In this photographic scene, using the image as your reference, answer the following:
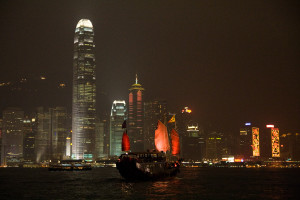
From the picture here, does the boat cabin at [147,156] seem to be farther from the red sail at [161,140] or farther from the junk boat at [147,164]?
the red sail at [161,140]

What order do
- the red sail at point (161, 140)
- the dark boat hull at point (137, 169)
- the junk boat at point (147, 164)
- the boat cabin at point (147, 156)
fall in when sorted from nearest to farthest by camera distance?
the dark boat hull at point (137, 169), the junk boat at point (147, 164), the boat cabin at point (147, 156), the red sail at point (161, 140)

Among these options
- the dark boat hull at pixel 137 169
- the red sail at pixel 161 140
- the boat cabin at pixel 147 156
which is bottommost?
the dark boat hull at pixel 137 169

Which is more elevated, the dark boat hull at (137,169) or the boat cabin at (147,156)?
the boat cabin at (147,156)

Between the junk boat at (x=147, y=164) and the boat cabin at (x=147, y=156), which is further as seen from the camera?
the boat cabin at (x=147, y=156)

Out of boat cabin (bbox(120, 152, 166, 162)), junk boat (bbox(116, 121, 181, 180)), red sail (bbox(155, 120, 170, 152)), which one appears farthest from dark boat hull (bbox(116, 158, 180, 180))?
red sail (bbox(155, 120, 170, 152))

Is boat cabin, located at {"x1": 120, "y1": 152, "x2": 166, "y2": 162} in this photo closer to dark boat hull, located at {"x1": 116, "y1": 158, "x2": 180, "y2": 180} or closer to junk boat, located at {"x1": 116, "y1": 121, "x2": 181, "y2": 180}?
junk boat, located at {"x1": 116, "y1": 121, "x2": 181, "y2": 180}

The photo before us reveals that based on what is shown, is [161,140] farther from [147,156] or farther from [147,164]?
[147,164]

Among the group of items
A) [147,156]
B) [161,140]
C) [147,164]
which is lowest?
[147,164]

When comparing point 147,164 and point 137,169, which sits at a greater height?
point 147,164

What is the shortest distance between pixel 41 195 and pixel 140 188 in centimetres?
2132

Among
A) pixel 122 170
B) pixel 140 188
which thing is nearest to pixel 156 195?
pixel 140 188

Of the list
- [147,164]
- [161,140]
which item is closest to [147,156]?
[147,164]

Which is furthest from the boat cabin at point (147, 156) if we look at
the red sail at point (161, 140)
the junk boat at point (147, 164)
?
the red sail at point (161, 140)

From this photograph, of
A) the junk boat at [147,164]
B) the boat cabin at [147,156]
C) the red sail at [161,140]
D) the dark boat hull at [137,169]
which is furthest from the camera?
the red sail at [161,140]
